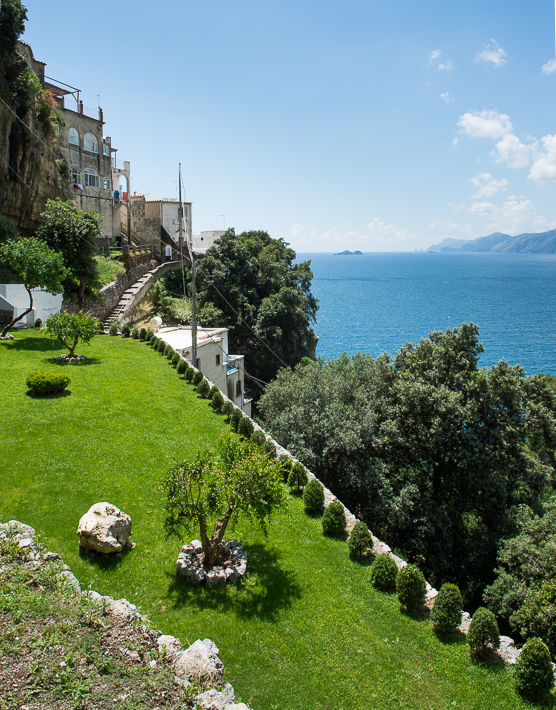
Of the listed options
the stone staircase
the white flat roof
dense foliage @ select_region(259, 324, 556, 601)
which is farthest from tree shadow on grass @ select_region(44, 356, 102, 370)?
dense foliage @ select_region(259, 324, 556, 601)

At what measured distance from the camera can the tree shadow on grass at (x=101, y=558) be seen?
1163 cm

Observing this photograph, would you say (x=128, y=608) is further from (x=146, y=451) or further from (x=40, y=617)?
(x=146, y=451)

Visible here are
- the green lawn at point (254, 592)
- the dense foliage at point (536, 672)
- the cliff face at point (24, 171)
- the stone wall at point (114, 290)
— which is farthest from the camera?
the stone wall at point (114, 290)

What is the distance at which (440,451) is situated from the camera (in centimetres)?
2038

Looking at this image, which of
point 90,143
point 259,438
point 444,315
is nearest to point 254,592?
point 259,438

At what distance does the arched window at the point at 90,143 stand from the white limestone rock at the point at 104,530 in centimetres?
4475

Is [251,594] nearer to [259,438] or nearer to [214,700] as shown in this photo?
[214,700]

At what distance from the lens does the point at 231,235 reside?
5241cm

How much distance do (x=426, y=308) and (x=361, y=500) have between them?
360ft

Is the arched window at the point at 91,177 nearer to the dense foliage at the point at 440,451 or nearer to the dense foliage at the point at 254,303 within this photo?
the dense foliage at the point at 254,303

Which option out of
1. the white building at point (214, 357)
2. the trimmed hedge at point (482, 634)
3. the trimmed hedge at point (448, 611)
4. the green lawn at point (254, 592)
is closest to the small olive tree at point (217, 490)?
the green lawn at point (254, 592)

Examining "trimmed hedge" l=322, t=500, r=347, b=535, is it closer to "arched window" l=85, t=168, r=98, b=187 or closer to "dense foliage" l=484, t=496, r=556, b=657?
"dense foliage" l=484, t=496, r=556, b=657

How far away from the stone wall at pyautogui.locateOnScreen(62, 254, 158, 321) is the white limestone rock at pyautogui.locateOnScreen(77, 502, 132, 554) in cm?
2532

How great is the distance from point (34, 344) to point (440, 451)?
2379 centimetres
